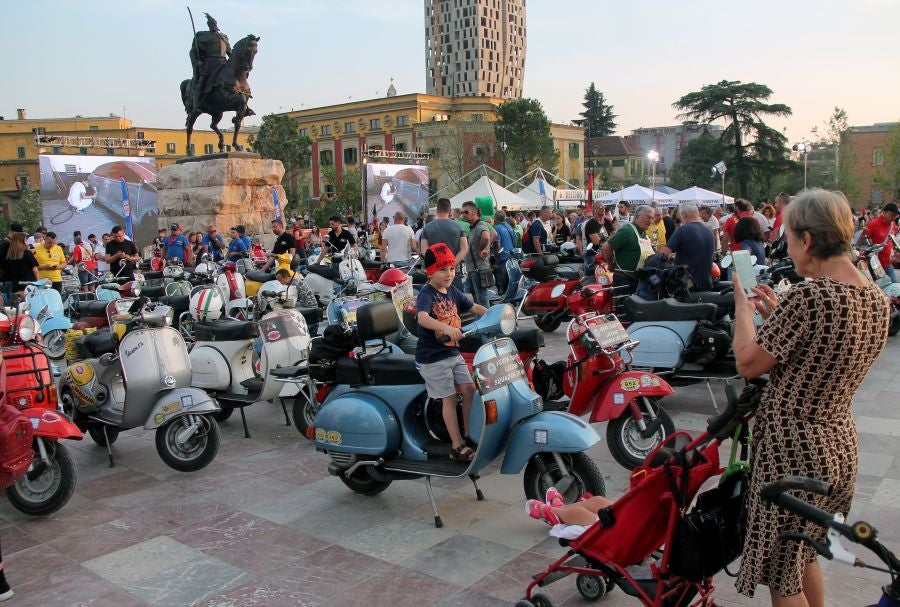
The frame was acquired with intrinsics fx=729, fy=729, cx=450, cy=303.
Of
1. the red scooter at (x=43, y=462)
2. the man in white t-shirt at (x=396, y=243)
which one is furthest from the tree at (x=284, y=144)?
the red scooter at (x=43, y=462)

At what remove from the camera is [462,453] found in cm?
427

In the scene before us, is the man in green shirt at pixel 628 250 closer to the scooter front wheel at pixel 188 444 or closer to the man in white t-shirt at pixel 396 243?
the man in white t-shirt at pixel 396 243

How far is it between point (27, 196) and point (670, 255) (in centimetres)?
5358

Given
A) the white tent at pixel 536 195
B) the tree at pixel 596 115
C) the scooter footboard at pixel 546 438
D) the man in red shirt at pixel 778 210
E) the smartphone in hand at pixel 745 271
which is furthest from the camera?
the tree at pixel 596 115

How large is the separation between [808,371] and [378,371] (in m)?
2.86

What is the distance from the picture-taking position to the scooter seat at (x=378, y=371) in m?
4.58

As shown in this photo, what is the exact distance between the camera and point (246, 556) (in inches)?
161

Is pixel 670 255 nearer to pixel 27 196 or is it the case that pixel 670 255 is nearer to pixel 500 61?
pixel 27 196

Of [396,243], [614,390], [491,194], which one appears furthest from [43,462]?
[491,194]

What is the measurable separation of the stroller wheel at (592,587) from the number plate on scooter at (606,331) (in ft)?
6.49

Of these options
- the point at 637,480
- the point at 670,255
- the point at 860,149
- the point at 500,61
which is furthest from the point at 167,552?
the point at 500,61

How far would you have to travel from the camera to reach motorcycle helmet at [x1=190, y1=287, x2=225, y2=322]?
8617 mm

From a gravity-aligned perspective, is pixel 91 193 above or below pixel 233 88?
below

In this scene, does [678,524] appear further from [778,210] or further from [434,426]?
[778,210]
